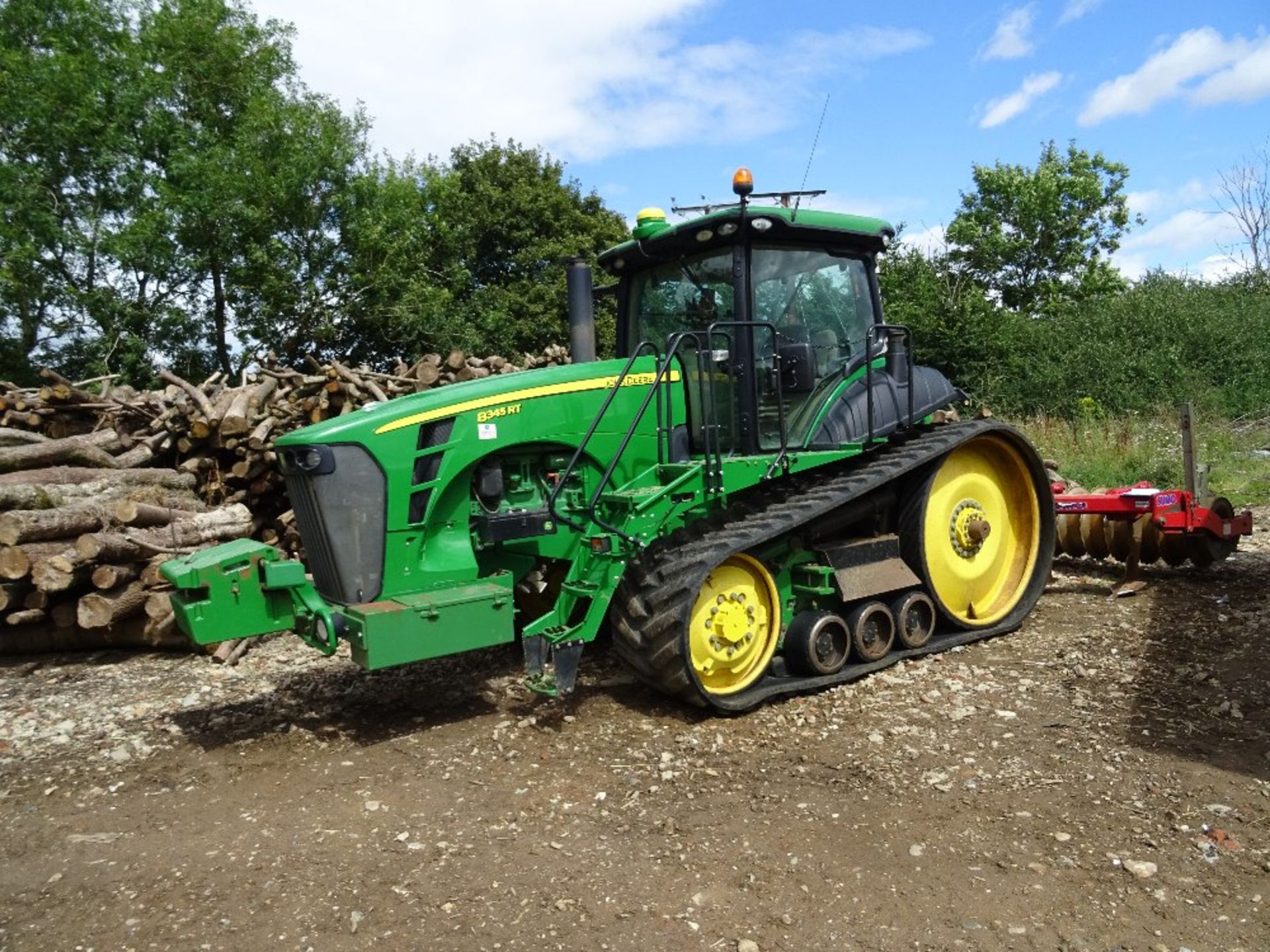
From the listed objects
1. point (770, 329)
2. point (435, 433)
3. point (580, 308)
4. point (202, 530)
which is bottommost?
point (202, 530)

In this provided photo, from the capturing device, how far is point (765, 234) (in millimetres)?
5691

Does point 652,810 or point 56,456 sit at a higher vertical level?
point 56,456

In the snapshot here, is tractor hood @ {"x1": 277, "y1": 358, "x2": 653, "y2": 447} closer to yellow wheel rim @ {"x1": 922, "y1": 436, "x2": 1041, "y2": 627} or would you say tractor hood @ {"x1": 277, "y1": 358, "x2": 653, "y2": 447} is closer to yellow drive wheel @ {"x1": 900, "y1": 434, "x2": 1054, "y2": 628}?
yellow drive wheel @ {"x1": 900, "y1": 434, "x2": 1054, "y2": 628}

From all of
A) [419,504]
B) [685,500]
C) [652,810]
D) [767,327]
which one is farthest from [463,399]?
[652,810]

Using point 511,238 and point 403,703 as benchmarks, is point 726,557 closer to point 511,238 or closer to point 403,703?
point 403,703

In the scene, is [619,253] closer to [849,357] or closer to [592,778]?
[849,357]

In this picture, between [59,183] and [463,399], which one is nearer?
[463,399]

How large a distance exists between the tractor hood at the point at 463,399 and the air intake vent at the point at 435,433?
0.10 feet

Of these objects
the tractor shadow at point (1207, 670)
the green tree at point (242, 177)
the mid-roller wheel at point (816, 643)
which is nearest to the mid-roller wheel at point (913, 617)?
the mid-roller wheel at point (816, 643)

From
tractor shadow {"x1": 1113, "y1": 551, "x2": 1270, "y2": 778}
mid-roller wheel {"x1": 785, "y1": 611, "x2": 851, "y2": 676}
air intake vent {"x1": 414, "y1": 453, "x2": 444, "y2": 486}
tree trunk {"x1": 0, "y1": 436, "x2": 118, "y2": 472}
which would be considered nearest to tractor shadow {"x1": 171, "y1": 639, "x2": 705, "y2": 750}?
mid-roller wheel {"x1": 785, "y1": 611, "x2": 851, "y2": 676}

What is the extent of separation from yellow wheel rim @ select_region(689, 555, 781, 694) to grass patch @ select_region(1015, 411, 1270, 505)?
896 cm

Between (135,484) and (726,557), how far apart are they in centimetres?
543

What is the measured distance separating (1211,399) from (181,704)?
58.2 ft

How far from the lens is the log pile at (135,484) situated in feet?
22.0
